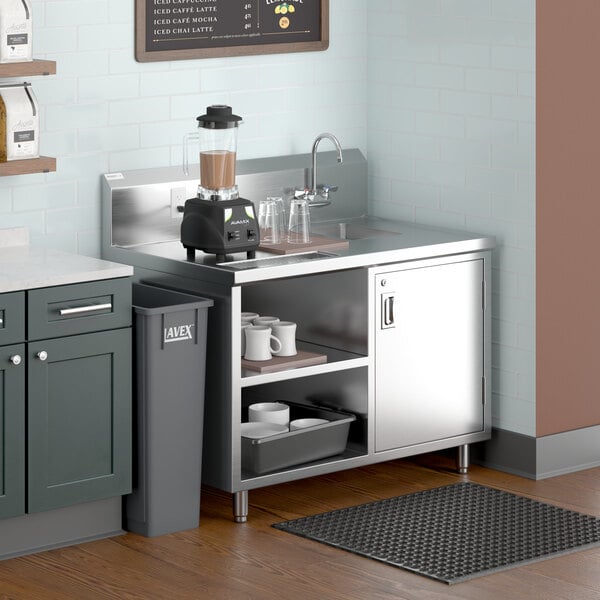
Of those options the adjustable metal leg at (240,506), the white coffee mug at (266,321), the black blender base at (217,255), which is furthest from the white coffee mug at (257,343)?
the adjustable metal leg at (240,506)

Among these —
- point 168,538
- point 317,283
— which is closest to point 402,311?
point 317,283

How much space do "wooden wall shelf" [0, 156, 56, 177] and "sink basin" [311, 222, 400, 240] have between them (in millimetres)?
1163

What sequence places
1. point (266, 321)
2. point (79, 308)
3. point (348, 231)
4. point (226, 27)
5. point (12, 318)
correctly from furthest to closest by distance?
point (348, 231), point (226, 27), point (266, 321), point (79, 308), point (12, 318)

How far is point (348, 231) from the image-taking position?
581 cm

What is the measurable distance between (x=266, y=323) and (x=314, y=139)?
3.19 ft

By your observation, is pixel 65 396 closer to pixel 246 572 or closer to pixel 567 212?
pixel 246 572

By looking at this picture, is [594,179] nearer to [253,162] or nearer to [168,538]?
[253,162]

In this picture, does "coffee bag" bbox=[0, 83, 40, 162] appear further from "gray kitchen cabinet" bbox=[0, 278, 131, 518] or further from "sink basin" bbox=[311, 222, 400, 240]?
"sink basin" bbox=[311, 222, 400, 240]

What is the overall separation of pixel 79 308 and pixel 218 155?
2.87ft

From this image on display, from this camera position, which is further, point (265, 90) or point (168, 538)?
point (265, 90)

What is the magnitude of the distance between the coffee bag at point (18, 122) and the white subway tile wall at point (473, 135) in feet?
5.22

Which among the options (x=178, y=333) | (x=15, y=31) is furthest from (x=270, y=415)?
(x=15, y=31)

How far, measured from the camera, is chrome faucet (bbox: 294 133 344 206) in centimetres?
559

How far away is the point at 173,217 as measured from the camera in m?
5.45
